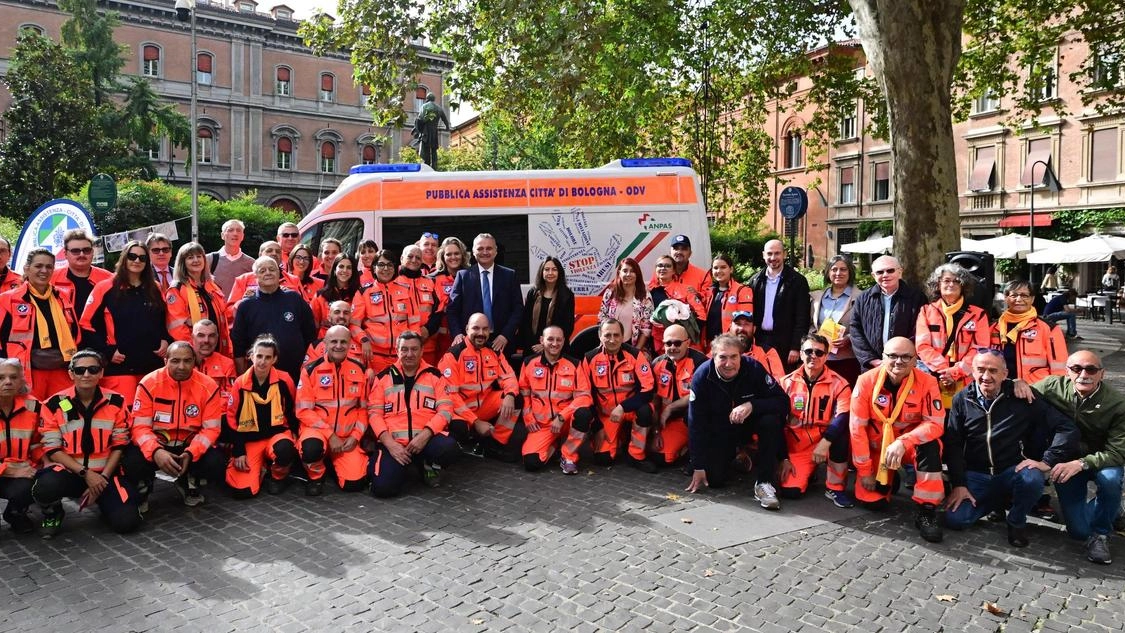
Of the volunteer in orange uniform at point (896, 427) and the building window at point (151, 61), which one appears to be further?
the building window at point (151, 61)

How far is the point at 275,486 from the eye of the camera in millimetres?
6164

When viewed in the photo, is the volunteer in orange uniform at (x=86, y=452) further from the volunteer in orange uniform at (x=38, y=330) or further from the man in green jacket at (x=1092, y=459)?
the man in green jacket at (x=1092, y=459)

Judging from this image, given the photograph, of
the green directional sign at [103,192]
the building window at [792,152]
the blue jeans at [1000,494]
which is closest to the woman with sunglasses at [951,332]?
the blue jeans at [1000,494]

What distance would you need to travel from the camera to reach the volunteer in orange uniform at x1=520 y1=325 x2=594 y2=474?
275 inches

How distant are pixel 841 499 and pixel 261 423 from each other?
168 inches

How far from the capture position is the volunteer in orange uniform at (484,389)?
23.5 ft

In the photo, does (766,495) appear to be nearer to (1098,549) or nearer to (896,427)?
(896,427)

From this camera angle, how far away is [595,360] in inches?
285

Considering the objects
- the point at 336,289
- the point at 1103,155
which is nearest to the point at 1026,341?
the point at 336,289

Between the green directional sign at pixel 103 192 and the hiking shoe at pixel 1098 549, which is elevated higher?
the green directional sign at pixel 103 192

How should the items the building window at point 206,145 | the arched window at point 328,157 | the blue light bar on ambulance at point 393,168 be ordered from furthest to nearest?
the arched window at point 328,157
the building window at point 206,145
the blue light bar on ambulance at point 393,168

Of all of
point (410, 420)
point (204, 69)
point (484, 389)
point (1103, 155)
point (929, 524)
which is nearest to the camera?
point (929, 524)

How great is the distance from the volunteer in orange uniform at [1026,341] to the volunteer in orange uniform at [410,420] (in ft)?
13.8

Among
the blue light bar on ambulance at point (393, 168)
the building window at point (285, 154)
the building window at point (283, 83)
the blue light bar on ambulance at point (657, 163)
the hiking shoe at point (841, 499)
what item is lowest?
the hiking shoe at point (841, 499)
